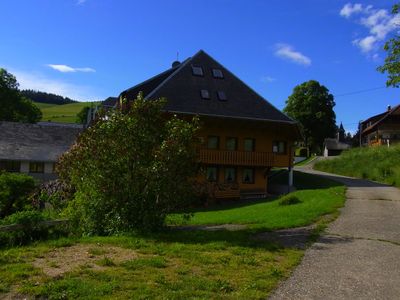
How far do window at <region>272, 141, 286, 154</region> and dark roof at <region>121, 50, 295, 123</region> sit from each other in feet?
8.10

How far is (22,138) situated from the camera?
51094 mm

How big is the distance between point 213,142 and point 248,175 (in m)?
3.83

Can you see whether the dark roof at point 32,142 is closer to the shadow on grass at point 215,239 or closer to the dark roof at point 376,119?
the shadow on grass at point 215,239

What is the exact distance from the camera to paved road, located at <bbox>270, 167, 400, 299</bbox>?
729 cm

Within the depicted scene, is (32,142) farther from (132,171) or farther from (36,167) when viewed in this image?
(132,171)

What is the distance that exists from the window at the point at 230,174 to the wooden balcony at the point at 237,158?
1.05m

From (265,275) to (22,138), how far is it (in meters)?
47.4

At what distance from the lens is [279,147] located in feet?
124

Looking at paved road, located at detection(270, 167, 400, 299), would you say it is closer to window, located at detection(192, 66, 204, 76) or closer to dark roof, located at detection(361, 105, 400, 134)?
window, located at detection(192, 66, 204, 76)

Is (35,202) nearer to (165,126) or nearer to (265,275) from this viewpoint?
(165,126)

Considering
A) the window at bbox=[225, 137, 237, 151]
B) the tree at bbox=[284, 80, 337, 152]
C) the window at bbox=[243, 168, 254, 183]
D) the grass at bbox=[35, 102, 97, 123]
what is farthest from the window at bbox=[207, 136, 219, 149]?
the grass at bbox=[35, 102, 97, 123]

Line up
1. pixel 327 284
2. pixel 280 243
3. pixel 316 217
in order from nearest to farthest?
pixel 327 284 < pixel 280 243 < pixel 316 217

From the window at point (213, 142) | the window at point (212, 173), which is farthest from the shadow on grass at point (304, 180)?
the window at point (213, 142)

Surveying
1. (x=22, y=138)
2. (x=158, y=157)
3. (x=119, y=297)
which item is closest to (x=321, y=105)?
(x=22, y=138)
